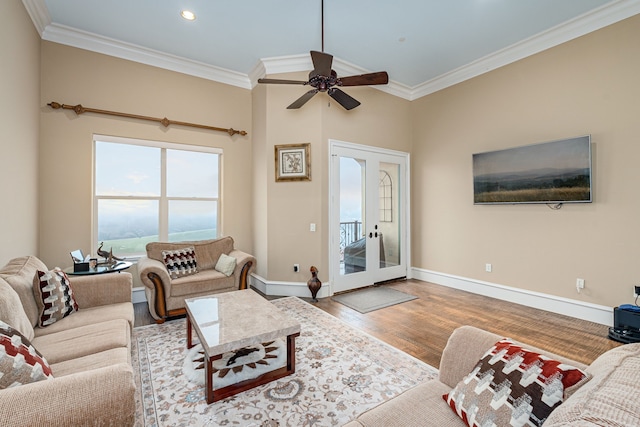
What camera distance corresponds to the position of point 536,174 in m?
3.71

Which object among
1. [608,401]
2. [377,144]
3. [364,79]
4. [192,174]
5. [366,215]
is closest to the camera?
[608,401]

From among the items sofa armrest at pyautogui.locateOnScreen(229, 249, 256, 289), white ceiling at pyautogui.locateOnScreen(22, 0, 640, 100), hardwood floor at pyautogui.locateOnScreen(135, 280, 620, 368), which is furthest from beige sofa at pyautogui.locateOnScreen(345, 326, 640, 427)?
white ceiling at pyautogui.locateOnScreen(22, 0, 640, 100)

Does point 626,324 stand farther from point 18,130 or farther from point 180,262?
point 18,130

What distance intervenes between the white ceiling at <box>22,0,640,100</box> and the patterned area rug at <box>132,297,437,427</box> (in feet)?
12.1

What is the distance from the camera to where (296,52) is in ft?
13.5

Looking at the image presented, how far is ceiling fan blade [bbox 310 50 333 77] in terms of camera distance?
2.72 metres

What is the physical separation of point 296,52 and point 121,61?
2482 millimetres

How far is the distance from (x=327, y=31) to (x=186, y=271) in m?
3.68

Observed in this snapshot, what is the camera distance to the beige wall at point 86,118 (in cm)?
352

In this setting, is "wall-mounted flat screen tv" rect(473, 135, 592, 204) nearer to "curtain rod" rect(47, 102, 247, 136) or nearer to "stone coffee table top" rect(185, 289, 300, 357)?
"stone coffee table top" rect(185, 289, 300, 357)

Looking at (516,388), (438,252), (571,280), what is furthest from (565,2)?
(516,388)

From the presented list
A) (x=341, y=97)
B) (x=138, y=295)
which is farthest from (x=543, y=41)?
(x=138, y=295)

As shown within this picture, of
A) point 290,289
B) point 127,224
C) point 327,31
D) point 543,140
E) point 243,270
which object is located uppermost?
point 327,31

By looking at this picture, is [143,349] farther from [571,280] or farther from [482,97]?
[482,97]
